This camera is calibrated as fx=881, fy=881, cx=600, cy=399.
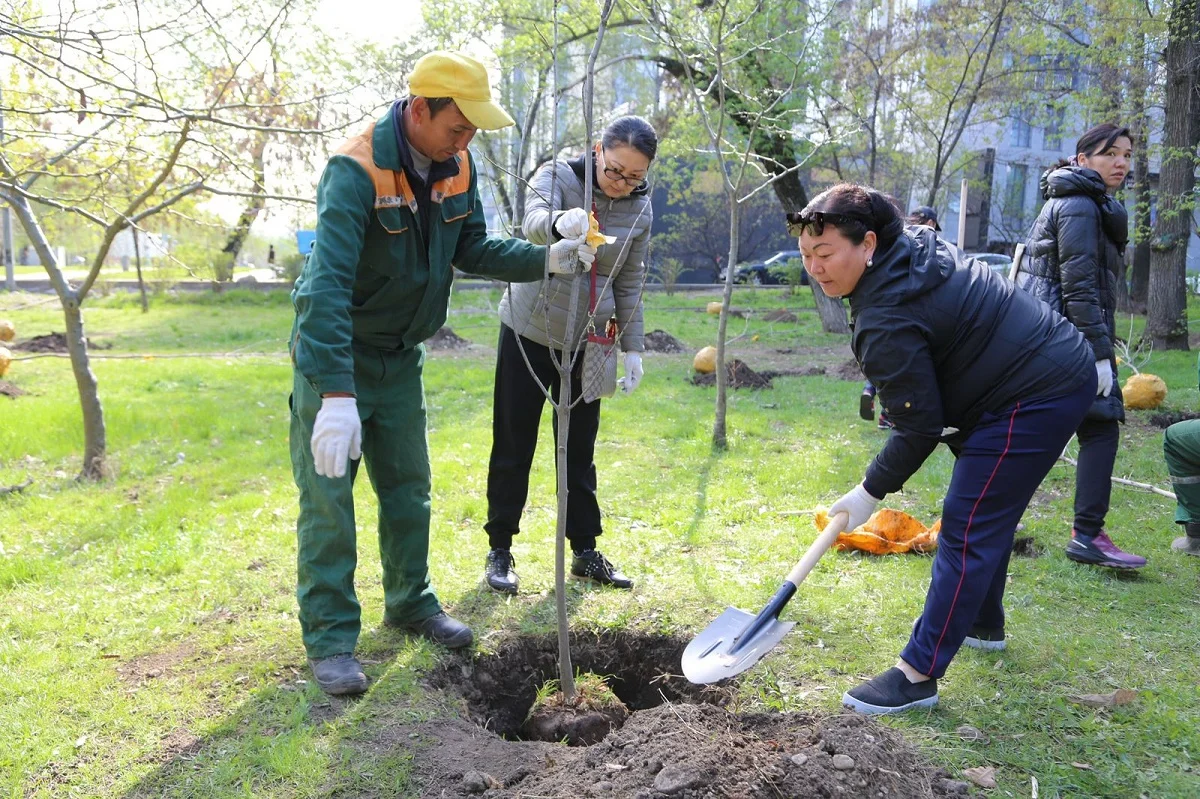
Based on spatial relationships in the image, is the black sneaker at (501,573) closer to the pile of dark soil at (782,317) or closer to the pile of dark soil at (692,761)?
the pile of dark soil at (692,761)

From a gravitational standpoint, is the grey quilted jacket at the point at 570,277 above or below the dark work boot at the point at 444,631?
above

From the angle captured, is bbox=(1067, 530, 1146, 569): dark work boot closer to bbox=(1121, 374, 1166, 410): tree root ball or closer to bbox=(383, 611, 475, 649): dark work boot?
bbox=(383, 611, 475, 649): dark work boot

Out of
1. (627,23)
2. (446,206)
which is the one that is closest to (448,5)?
(627,23)

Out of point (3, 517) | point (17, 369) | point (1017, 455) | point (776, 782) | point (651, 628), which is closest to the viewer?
point (776, 782)

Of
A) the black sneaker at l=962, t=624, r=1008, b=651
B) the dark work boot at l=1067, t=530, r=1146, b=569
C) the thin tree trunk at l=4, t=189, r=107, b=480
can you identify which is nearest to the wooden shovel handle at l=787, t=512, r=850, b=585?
the black sneaker at l=962, t=624, r=1008, b=651

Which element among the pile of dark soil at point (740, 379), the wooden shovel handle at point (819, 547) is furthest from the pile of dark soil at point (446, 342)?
the wooden shovel handle at point (819, 547)

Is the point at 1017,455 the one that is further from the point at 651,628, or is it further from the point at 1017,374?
the point at 651,628

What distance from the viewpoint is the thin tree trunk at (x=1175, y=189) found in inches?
403

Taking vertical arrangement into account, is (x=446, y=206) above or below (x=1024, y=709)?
above

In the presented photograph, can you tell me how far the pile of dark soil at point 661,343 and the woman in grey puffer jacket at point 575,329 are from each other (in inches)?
348

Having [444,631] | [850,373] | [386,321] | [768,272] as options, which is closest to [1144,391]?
[850,373]

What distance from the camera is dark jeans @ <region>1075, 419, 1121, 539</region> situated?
13.6 ft

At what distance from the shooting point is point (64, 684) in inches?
121

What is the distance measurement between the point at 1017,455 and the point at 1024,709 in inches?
35.1
